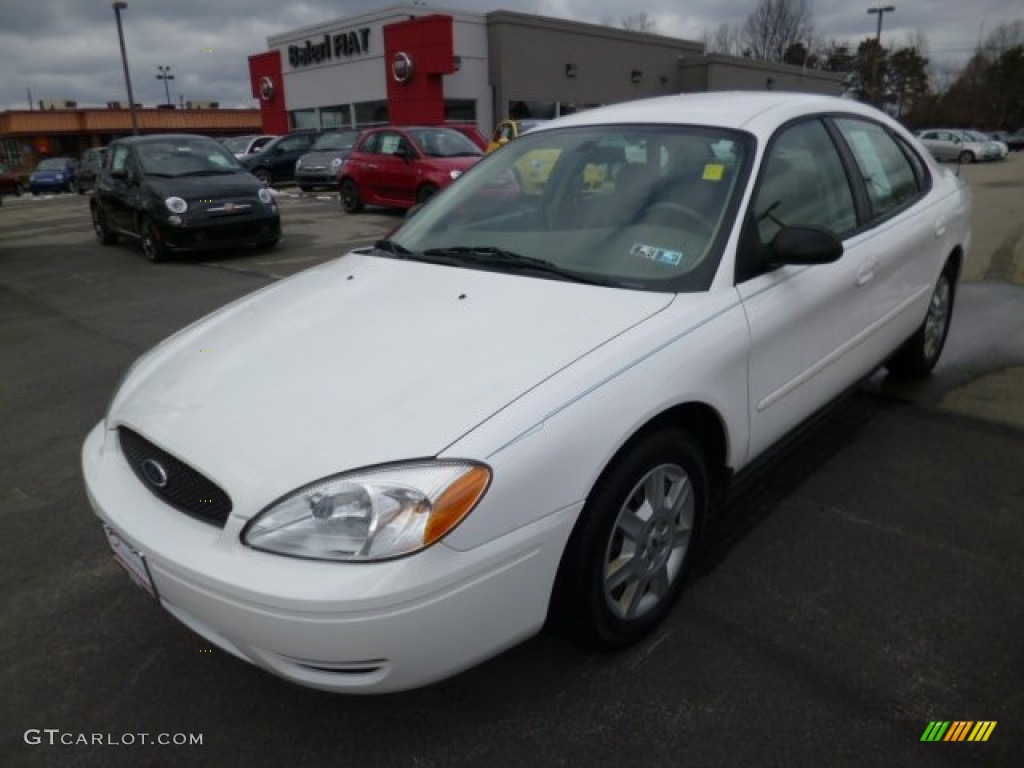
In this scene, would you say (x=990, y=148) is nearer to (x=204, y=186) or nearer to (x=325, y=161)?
(x=325, y=161)

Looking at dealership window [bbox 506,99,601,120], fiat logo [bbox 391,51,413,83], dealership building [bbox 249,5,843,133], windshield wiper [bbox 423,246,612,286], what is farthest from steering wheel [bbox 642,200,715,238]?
dealership window [bbox 506,99,601,120]

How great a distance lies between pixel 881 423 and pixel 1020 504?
910 mm

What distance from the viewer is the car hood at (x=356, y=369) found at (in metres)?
1.89

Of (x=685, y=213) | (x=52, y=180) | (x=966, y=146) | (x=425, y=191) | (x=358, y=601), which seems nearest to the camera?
(x=358, y=601)

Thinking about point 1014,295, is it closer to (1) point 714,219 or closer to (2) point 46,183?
(1) point 714,219

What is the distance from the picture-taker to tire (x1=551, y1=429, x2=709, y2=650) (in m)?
2.07

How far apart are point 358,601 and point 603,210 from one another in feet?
5.78

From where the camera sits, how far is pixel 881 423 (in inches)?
159

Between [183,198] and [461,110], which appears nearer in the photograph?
[183,198]

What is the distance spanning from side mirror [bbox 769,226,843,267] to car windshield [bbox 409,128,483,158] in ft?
37.1

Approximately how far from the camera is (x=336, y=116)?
32.9 m

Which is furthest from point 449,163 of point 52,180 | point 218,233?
point 52,180

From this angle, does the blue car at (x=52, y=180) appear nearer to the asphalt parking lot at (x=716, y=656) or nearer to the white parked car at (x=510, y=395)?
the asphalt parking lot at (x=716, y=656)

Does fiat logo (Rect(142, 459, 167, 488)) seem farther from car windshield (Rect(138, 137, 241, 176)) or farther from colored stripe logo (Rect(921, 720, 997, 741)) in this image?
car windshield (Rect(138, 137, 241, 176))
